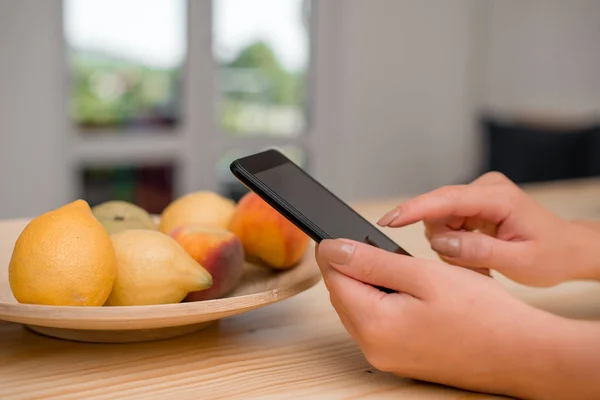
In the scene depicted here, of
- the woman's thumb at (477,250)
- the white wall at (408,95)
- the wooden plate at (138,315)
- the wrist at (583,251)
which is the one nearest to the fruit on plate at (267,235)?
the wooden plate at (138,315)

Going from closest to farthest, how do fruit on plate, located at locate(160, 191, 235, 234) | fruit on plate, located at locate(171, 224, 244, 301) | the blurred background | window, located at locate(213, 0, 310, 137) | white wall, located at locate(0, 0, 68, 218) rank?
fruit on plate, located at locate(171, 224, 244, 301) → fruit on plate, located at locate(160, 191, 235, 234) → white wall, located at locate(0, 0, 68, 218) → the blurred background → window, located at locate(213, 0, 310, 137)

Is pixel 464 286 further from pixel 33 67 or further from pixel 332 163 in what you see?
pixel 332 163

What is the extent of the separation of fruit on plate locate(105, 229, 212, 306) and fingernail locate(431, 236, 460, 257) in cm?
19

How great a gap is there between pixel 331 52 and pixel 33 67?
4.70ft

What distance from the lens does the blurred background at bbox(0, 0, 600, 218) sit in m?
2.93

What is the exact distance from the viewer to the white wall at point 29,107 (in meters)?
2.80

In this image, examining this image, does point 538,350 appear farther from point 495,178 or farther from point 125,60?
point 125,60

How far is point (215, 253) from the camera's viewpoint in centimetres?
63

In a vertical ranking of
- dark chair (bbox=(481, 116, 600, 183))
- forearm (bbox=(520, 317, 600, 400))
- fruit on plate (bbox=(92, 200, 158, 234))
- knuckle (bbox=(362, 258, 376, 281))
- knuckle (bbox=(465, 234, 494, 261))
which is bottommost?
dark chair (bbox=(481, 116, 600, 183))

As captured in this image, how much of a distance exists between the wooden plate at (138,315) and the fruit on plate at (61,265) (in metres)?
0.02

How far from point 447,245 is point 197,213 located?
Answer: 26cm

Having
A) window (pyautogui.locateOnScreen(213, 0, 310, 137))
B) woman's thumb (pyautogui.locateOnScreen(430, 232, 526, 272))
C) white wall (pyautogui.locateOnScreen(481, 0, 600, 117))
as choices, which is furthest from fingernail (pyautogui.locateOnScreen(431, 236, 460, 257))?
white wall (pyautogui.locateOnScreen(481, 0, 600, 117))

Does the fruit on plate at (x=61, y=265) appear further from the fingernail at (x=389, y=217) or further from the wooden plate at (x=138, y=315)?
the fingernail at (x=389, y=217)

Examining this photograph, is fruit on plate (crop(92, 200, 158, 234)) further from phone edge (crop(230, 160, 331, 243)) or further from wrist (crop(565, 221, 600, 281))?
wrist (crop(565, 221, 600, 281))
